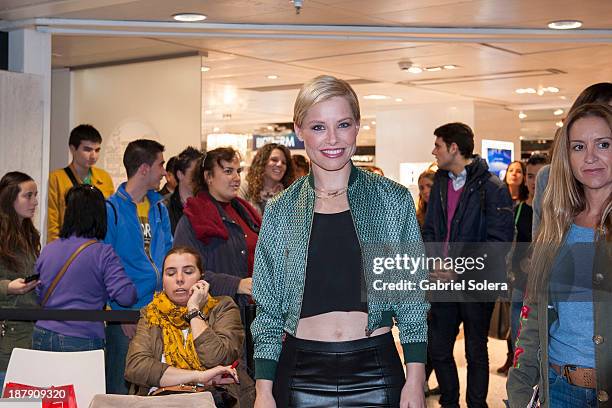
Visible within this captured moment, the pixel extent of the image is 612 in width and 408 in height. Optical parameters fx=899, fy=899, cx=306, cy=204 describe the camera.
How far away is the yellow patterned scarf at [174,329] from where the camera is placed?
391cm

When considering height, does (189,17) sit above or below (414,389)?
above

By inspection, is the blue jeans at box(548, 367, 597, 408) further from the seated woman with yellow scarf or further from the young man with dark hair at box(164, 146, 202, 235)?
the young man with dark hair at box(164, 146, 202, 235)

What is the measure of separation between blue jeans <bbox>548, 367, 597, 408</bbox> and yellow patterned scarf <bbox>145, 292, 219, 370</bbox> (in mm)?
1902

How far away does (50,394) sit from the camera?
2.93 meters

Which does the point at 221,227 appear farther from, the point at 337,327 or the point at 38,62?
the point at 38,62

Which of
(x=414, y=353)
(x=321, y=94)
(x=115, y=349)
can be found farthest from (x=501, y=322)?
(x=321, y=94)

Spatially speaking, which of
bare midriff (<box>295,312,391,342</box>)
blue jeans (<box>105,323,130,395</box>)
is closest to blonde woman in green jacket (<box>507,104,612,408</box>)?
bare midriff (<box>295,312,391,342</box>)

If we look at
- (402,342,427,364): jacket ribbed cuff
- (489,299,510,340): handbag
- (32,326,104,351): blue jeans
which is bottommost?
(489,299,510,340): handbag

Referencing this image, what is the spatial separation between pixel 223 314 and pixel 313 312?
166 centimetres

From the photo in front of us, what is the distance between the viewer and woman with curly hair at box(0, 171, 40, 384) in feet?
14.8

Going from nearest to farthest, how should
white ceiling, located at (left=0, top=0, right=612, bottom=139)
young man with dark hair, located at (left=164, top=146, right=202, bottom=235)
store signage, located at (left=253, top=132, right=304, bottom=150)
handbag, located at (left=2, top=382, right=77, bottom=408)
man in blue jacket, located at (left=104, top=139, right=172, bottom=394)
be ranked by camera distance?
handbag, located at (left=2, top=382, right=77, bottom=408) → man in blue jacket, located at (left=104, top=139, right=172, bottom=394) → young man with dark hair, located at (left=164, top=146, right=202, bottom=235) → white ceiling, located at (left=0, top=0, right=612, bottom=139) → store signage, located at (left=253, top=132, right=304, bottom=150)

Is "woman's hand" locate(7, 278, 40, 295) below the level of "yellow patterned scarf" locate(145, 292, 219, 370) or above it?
above

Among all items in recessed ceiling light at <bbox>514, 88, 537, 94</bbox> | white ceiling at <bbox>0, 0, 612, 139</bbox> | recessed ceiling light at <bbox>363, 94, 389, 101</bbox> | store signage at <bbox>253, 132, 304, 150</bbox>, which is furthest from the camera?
store signage at <bbox>253, 132, 304, 150</bbox>

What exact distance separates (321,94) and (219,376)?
1.80 m
